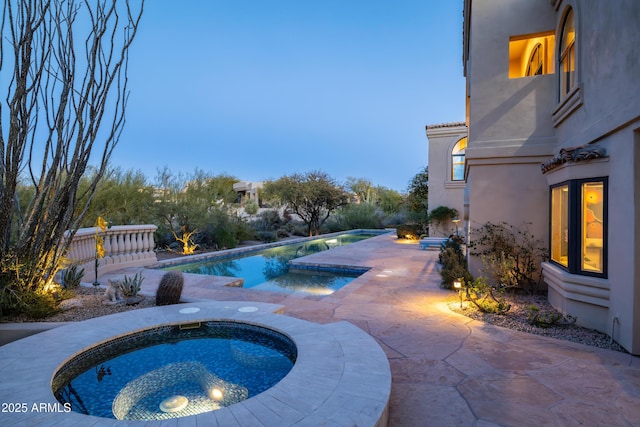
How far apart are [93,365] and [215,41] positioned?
2442 inches

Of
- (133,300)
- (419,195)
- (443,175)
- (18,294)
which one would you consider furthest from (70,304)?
(419,195)

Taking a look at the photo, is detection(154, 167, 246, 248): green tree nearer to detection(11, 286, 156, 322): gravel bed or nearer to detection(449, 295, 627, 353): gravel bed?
detection(11, 286, 156, 322): gravel bed

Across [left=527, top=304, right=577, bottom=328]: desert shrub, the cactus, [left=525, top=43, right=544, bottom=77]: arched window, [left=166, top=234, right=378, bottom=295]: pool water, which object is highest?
[left=525, top=43, right=544, bottom=77]: arched window

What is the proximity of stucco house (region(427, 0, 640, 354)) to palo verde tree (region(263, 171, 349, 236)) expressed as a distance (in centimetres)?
1412

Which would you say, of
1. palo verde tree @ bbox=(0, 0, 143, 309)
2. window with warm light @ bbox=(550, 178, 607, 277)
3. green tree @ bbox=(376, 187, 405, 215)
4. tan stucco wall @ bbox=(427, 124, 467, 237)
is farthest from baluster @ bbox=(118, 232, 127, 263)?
green tree @ bbox=(376, 187, 405, 215)

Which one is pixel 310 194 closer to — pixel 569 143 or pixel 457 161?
pixel 457 161

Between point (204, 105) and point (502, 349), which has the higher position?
point (204, 105)

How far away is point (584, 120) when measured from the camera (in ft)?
17.9

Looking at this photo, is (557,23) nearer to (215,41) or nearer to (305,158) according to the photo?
(215,41)

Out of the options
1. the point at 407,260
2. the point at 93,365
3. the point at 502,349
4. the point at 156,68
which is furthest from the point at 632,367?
the point at 156,68

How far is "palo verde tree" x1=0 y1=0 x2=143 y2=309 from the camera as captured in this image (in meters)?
4.81

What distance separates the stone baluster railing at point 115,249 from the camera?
7.95m

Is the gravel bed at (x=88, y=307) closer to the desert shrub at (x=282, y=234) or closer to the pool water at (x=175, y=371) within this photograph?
the pool water at (x=175, y=371)

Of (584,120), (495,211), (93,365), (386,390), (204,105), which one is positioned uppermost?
(204,105)
